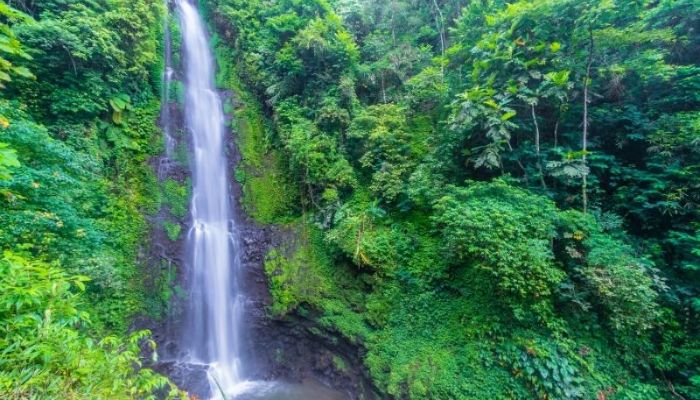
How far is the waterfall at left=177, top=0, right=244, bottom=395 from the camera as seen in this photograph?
870 cm

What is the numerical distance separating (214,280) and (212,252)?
A: 0.91 m

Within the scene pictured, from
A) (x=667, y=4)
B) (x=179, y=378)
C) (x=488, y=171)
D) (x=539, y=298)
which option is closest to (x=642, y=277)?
(x=539, y=298)

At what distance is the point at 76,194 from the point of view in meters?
6.50

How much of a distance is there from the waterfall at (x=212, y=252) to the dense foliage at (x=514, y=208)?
57.0 inches

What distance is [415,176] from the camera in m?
8.53

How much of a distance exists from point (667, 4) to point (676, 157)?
365cm

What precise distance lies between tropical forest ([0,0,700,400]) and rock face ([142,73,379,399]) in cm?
7

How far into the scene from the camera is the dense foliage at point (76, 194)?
2.24m

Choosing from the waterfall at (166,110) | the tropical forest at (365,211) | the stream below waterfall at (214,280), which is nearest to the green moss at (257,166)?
the tropical forest at (365,211)

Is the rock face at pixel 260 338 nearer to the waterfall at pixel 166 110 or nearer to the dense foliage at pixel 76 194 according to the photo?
the waterfall at pixel 166 110

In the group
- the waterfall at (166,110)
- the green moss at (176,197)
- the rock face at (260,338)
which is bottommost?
the rock face at (260,338)

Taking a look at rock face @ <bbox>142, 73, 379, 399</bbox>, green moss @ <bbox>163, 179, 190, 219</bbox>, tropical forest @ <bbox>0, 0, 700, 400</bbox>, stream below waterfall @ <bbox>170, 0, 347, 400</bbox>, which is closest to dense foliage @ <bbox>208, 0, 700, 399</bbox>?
tropical forest @ <bbox>0, 0, 700, 400</bbox>

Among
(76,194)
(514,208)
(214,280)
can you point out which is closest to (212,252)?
(214,280)

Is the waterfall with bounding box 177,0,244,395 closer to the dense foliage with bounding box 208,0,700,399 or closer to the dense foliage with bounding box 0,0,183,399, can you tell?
the dense foliage with bounding box 0,0,183,399
